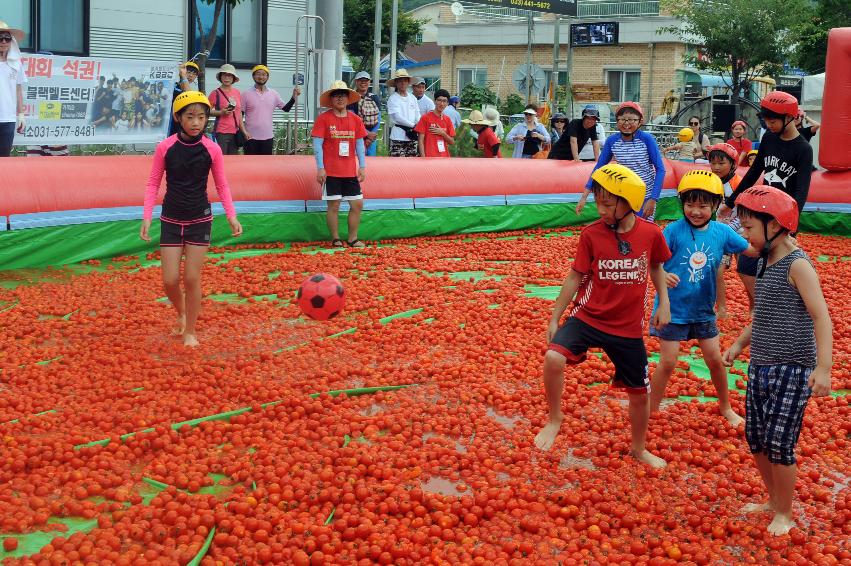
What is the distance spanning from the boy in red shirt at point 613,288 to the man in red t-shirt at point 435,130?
33.2ft

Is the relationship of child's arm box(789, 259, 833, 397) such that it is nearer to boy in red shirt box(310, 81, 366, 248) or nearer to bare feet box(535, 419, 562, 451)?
bare feet box(535, 419, 562, 451)

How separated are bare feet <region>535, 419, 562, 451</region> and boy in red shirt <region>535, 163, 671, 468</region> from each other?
1.35 feet

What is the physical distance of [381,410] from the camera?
20.7 ft

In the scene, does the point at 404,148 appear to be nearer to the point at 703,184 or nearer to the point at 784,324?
the point at 703,184

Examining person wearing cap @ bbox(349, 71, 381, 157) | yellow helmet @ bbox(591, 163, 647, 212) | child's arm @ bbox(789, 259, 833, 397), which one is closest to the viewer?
child's arm @ bbox(789, 259, 833, 397)

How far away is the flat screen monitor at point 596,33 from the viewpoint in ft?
115

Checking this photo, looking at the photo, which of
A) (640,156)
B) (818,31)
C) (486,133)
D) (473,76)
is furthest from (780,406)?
(473,76)

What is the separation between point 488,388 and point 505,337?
1.54 metres

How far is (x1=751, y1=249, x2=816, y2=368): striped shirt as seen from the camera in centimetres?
452

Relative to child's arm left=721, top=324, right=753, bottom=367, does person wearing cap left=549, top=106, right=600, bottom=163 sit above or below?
above

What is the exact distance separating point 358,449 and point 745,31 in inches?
1289

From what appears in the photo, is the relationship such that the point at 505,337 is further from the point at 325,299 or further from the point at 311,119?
the point at 311,119

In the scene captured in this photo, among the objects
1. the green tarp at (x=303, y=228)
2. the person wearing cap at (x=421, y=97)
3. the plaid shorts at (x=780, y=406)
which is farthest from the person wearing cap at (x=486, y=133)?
the plaid shorts at (x=780, y=406)

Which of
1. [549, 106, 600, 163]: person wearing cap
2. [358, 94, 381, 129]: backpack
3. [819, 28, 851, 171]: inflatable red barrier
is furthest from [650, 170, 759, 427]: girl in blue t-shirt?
[819, 28, 851, 171]: inflatable red barrier
